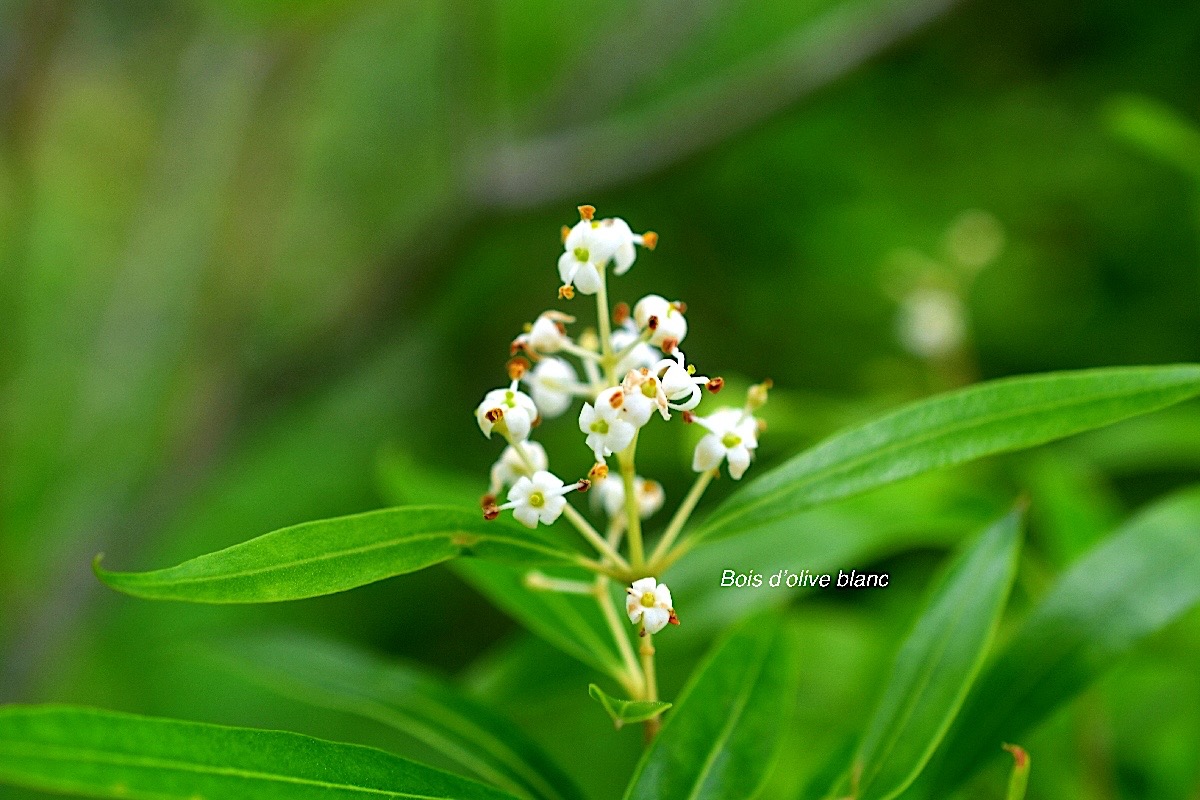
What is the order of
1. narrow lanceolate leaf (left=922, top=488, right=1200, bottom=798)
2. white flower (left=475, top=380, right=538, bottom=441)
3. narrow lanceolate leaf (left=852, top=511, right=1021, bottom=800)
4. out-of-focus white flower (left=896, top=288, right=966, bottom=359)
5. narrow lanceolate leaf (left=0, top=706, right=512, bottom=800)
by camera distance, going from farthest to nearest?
out-of-focus white flower (left=896, top=288, right=966, bottom=359) < narrow lanceolate leaf (left=922, top=488, right=1200, bottom=798) < narrow lanceolate leaf (left=852, top=511, right=1021, bottom=800) < white flower (left=475, top=380, right=538, bottom=441) < narrow lanceolate leaf (left=0, top=706, right=512, bottom=800)

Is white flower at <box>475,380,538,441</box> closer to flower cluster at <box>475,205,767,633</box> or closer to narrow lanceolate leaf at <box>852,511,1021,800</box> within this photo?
flower cluster at <box>475,205,767,633</box>

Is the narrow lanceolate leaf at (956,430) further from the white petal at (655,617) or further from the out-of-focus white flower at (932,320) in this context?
the out-of-focus white flower at (932,320)

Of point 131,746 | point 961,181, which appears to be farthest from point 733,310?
point 131,746

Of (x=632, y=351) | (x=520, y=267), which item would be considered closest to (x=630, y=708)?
(x=632, y=351)

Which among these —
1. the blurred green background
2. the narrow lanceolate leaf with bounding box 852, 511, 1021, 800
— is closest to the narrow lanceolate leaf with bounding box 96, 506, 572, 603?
the narrow lanceolate leaf with bounding box 852, 511, 1021, 800

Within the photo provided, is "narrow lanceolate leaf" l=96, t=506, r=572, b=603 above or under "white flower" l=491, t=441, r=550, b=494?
under

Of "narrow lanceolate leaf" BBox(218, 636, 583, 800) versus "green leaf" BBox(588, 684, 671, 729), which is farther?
"narrow lanceolate leaf" BBox(218, 636, 583, 800)

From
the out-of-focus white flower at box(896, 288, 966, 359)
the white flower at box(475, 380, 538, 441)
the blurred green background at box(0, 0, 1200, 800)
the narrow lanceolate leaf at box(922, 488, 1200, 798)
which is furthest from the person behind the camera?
the out-of-focus white flower at box(896, 288, 966, 359)
